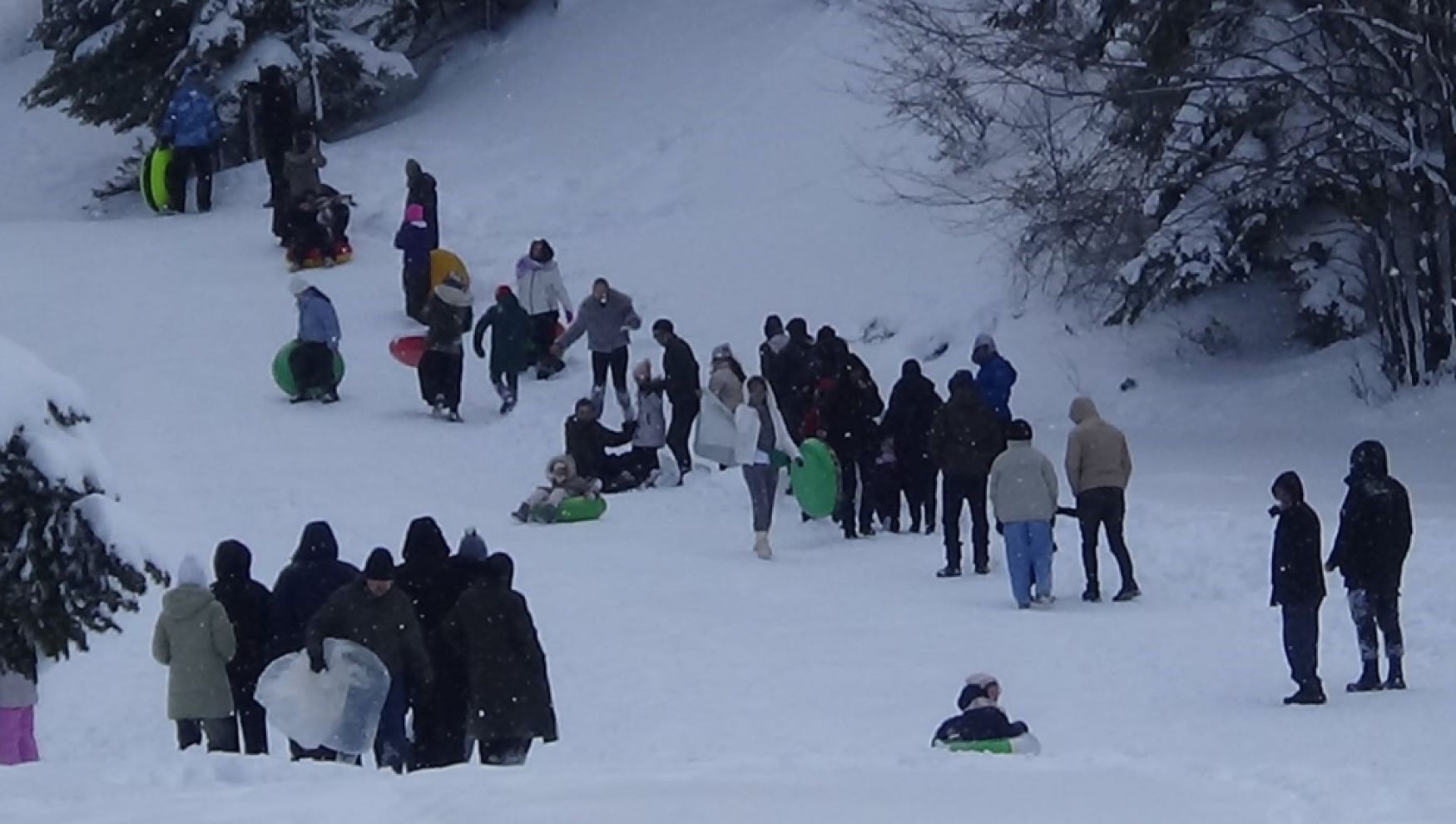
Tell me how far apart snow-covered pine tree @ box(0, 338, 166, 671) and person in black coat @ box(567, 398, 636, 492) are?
12904 millimetres

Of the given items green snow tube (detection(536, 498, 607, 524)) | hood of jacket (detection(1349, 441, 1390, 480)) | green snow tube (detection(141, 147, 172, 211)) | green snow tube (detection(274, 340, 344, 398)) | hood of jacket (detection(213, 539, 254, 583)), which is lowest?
hood of jacket (detection(213, 539, 254, 583))

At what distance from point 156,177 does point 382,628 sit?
70.9 ft

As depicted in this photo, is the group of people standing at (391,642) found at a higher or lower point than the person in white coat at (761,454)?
lower

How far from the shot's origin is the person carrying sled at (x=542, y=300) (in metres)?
25.0

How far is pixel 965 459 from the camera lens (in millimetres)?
18094

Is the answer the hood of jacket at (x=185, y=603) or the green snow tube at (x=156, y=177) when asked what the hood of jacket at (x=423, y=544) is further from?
the green snow tube at (x=156, y=177)

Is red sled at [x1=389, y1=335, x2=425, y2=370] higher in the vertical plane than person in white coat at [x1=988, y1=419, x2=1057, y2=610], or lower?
higher

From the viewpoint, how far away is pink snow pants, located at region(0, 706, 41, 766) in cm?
1239

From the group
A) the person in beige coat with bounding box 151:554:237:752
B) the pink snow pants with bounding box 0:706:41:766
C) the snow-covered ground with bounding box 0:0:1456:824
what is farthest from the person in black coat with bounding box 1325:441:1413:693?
the pink snow pants with bounding box 0:706:41:766

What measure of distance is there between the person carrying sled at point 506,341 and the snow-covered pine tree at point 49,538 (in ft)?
50.7

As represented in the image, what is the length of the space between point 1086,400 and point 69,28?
2017 centimetres

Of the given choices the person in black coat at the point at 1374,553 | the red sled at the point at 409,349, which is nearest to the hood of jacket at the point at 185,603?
the person in black coat at the point at 1374,553

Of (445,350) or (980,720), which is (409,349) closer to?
(445,350)

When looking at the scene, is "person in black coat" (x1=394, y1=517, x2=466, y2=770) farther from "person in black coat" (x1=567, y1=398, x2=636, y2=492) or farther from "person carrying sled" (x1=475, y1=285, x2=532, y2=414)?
"person carrying sled" (x1=475, y1=285, x2=532, y2=414)
